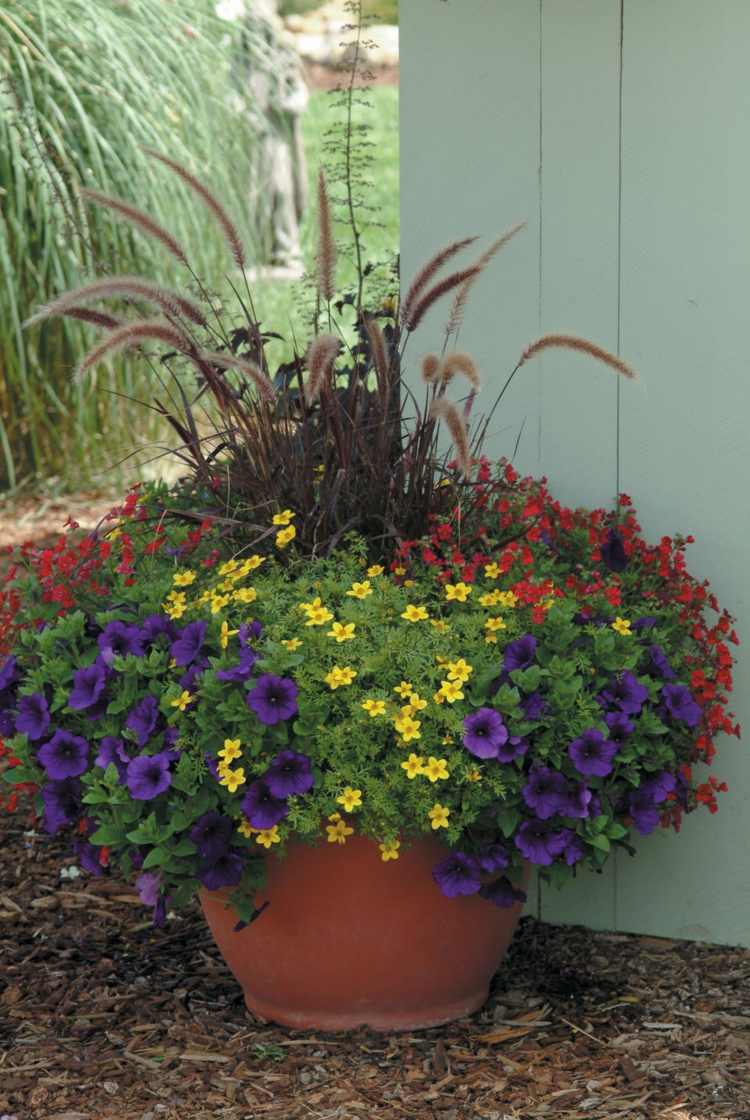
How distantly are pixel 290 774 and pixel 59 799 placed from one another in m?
0.41

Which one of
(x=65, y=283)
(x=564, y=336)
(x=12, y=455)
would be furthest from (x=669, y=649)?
(x=12, y=455)

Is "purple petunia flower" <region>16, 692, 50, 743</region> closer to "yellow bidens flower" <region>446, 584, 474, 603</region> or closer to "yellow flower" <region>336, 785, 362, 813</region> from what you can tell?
"yellow flower" <region>336, 785, 362, 813</region>

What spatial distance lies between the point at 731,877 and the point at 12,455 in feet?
11.4

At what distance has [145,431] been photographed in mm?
5469

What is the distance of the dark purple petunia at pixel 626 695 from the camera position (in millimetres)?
2270

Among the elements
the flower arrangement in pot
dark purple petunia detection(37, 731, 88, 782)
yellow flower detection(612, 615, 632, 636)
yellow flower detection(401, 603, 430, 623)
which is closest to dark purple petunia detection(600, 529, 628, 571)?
the flower arrangement in pot

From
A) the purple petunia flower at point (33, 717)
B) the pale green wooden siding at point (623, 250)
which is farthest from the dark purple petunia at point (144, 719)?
the pale green wooden siding at point (623, 250)

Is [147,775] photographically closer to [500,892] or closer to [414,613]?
[414,613]

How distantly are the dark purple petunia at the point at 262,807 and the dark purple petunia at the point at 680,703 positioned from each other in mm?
632

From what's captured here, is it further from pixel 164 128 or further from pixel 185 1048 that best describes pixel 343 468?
pixel 164 128

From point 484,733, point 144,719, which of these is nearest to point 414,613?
point 484,733

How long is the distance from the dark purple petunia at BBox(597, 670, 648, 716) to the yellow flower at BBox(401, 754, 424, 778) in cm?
32

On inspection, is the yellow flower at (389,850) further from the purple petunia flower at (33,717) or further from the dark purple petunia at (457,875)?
the purple petunia flower at (33,717)

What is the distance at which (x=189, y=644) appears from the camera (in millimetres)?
2277
